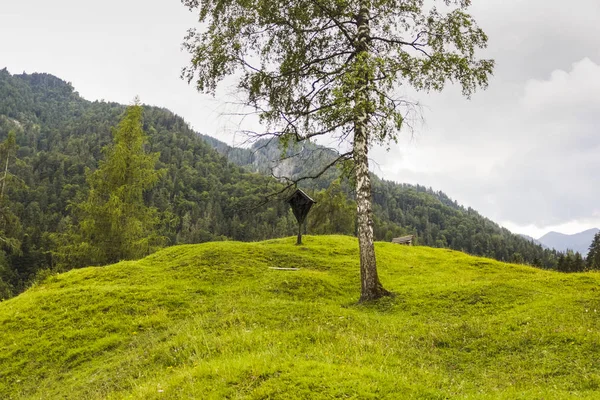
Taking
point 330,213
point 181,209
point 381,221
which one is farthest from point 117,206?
point 381,221

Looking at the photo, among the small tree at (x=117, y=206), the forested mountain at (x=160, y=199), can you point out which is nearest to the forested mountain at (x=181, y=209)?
the forested mountain at (x=160, y=199)

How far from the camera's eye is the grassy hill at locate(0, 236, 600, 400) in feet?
19.1

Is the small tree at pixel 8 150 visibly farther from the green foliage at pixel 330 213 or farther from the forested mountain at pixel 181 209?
the green foliage at pixel 330 213

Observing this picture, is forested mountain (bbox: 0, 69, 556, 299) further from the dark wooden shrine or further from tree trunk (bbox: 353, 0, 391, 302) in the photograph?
tree trunk (bbox: 353, 0, 391, 302)

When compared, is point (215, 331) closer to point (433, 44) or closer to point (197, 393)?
A: point (197, 393)

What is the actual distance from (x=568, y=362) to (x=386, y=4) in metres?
13.3

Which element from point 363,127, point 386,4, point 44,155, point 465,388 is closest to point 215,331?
point 465,388

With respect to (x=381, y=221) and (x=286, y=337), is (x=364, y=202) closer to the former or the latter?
(x=286, y=337)

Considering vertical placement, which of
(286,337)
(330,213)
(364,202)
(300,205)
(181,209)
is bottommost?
(286,337)

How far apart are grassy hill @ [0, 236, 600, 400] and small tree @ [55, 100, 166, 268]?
14.7 m

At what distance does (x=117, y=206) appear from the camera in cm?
3200

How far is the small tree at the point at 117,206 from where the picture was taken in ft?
104

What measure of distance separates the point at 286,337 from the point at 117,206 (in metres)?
28.7

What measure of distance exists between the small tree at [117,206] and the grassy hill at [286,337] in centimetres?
1472
